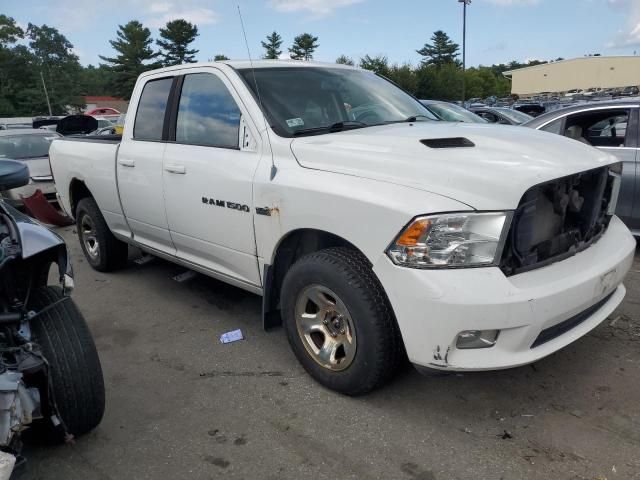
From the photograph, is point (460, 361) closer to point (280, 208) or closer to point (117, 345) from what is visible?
point (280, 208)

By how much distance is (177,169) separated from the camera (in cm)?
385

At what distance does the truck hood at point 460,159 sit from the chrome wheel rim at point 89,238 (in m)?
3.20

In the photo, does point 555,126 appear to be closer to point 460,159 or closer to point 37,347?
point 460,159

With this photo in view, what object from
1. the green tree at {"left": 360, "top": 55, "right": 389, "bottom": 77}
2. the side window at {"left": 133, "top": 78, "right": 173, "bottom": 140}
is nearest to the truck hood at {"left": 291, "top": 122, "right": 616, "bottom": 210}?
the side window at {"left": 133, "top": 78, "right": 173, "bottom": 140}

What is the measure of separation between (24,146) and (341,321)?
1005 centimetres

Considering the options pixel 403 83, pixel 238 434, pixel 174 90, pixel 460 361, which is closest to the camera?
pixel 460 361

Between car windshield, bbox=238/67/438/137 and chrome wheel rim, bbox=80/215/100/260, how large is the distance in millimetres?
2766

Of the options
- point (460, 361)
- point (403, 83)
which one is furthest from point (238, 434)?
point (403, 83)

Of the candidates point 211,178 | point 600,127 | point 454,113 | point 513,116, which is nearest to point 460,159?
point 211,178

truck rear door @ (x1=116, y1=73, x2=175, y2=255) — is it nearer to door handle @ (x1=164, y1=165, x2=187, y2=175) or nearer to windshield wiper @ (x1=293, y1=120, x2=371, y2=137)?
door handle @ (x1=164, y1=165, x2=187, y2=175)

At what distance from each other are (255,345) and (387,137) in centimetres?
171

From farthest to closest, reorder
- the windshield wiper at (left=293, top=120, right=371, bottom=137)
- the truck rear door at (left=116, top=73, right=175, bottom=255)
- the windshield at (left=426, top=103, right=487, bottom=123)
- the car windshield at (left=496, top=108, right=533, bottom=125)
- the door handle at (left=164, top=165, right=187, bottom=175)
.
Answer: the car windshield at (left=496, top=108, right=533, bottom=125) → the windshield at (left=426, top=103, right=487, bottom=123) → the truck rear door at (left=116, top=73, right=175, bottom=255) → the door handle at (left=164, top=165, right=187, bottom=175) → the windshield wiper at (left=293, top=120, right=371, bottom=137)

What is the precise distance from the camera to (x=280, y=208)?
3090 millimetres

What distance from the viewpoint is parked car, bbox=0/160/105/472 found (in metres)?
2.14
